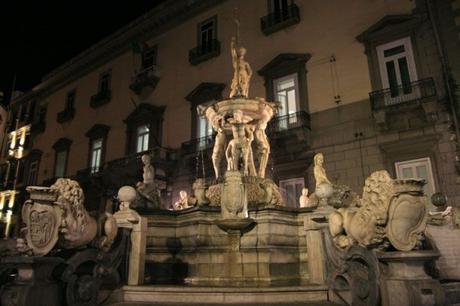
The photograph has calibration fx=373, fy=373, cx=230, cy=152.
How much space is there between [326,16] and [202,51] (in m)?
7.24

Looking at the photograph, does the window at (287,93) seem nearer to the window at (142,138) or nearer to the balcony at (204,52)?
the balcony at (204,52)

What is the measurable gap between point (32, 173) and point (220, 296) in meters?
30.3

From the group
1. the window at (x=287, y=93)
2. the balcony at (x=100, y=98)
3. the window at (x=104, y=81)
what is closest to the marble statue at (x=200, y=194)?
the window at (x=287, y=93)

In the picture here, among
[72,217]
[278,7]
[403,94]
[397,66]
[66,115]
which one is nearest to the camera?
[72,217]

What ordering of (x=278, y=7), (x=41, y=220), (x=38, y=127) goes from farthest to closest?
(x=38, y=127), (x=278, y=7), (x=41, y=220)

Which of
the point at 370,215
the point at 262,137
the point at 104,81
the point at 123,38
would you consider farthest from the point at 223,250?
the point at 104,81

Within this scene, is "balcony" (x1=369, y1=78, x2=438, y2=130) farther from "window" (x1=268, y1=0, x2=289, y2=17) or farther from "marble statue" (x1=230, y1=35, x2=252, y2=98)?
"window" (x1=268, y1=0, x2=289, y2=17)

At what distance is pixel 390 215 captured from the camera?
4.73 m

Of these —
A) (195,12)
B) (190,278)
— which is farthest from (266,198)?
(195,12)

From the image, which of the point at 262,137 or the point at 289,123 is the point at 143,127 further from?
the point at 262,137

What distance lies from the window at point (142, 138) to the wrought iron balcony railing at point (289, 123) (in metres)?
9.05

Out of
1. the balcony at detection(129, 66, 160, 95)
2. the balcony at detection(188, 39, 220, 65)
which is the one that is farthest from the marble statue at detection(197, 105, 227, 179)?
the balcony at detection(129, 66, 160, 95)

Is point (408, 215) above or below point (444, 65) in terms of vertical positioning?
below

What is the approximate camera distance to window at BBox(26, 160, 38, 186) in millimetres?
30406
